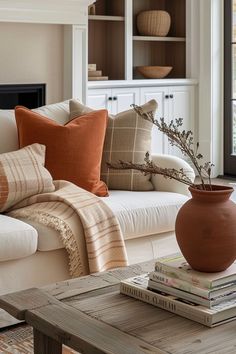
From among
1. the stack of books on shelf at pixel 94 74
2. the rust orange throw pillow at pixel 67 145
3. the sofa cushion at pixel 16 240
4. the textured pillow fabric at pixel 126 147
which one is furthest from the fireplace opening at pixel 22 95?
the sofa cushion at pixel 16 240

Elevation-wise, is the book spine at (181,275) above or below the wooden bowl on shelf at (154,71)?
below

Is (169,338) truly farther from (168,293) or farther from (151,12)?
(151,12)

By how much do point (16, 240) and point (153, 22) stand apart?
409 centimetres

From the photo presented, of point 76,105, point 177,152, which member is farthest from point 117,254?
point 177,152

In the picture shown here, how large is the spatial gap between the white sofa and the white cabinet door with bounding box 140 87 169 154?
2534 mm

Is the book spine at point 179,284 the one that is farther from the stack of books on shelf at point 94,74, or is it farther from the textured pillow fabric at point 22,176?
the stack of books on shelf at point 94,74

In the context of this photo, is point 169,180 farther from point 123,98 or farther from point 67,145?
point 123,98

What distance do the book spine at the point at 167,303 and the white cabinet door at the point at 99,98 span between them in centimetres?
391

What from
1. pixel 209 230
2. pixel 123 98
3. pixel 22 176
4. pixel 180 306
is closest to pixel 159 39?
pixel 123 98

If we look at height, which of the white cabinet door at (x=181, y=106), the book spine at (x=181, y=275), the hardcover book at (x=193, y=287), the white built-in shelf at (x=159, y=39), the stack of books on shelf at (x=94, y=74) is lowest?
the hardcover book at (x=193, y=287)

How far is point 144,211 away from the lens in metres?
3.34

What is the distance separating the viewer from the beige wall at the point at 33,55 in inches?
198

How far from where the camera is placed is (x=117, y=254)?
10.3ft

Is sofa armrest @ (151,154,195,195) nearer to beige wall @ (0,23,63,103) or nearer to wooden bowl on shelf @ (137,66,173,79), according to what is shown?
beige wall @ (0,23,63,103)
